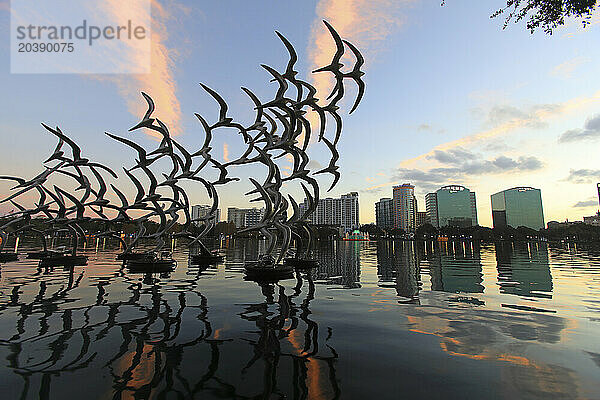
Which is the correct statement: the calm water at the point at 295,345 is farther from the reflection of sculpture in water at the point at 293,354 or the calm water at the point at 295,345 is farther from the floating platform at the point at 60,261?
the floating platform at the point at 60,261

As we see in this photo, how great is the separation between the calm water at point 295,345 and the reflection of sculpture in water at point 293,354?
3cm

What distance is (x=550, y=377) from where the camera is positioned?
201 inches

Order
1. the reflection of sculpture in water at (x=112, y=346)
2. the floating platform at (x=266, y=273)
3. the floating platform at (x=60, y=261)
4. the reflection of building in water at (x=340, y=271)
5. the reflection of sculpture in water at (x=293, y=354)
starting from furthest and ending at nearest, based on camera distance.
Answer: the floating platform at (x=60, y=261), the floating platform at (x=266, y=273), the reflection of building in water at (x=340, y=271), the reflection of sculpture in water at (x=112, y=346), the reflection of sculpture in water at (x=293, y=354)

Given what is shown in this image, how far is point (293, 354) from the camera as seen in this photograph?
5926 mm

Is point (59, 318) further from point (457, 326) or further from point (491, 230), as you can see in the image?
point (491, 230)

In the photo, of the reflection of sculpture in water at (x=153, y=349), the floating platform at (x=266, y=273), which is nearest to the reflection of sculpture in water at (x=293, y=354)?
the reflection of sculpture in water at (x=153, y=349)

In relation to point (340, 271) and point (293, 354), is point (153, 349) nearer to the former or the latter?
point (293, 354)

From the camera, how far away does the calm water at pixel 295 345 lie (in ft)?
15.3

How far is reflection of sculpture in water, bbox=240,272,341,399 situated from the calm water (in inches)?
1.2

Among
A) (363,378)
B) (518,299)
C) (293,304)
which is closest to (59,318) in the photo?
(293,304)

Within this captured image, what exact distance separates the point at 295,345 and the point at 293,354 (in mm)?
517

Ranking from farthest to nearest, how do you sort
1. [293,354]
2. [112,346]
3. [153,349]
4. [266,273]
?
1. [266,273]
2. [112,346]
3. [153,349]
4. [293,354]

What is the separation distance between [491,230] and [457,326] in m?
155

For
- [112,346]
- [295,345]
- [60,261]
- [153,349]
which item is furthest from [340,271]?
[60,261]
